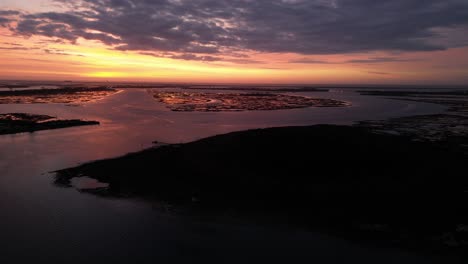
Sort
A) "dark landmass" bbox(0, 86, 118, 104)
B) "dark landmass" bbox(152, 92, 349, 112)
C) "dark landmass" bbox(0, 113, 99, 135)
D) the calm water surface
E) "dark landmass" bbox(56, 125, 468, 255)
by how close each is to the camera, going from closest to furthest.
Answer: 1. the calm water surface
2. "dark landmass" bbox(56, 125, 468, 255)
3. "dark landmass" bbox(0, 113, 99, 135)
4. "dark landmass" bbox(152, 92, 349, 112)
5. "dark landmass" bbox(0, 86, 118, 104)

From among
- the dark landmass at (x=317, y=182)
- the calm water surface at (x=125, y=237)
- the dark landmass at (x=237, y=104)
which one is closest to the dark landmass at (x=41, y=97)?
the dark landmass at (x=237, y=104)

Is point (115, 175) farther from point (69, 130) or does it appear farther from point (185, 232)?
point (69, 130)

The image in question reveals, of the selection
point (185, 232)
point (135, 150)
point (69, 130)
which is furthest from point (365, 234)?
point (69, 130)

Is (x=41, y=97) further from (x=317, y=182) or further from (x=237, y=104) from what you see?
(x=317, y=182)

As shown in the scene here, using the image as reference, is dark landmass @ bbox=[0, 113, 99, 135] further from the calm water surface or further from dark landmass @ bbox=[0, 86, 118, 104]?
dark landmass @ bbox=[0, 86, 118, 104]

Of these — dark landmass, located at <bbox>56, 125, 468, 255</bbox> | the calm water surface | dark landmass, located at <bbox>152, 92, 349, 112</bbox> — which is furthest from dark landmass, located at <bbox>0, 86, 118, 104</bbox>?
the calm water surface

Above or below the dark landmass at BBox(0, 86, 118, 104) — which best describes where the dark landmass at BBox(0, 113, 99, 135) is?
below

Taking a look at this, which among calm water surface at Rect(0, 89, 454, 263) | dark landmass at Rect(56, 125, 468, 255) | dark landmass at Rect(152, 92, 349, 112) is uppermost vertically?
dark landmass at Rect(152, 92, 349, 112)

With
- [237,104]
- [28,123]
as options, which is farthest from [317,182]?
[237,104]
